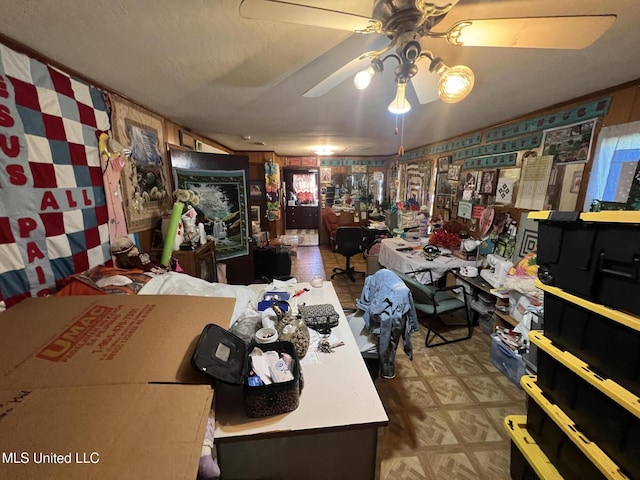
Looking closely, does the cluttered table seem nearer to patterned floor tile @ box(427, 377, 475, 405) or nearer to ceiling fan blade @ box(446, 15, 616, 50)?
patterned floor tile @ box(427, 377, 475, 405)

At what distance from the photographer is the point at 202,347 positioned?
2.87 feet

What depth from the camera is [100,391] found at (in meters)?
0.69

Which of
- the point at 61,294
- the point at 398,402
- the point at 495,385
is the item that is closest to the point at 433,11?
the point at 61,294

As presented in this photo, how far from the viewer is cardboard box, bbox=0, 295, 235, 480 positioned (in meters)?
0.54

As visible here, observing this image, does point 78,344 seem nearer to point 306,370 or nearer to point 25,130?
point 306,370

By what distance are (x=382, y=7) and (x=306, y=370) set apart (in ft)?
4.55

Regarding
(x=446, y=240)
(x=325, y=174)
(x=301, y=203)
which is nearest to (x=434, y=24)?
(x=446, y=240)

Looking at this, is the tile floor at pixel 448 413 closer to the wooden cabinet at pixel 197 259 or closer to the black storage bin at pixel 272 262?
the wooden cabinet at pixel 197 259

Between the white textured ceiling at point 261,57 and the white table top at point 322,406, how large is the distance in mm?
1416

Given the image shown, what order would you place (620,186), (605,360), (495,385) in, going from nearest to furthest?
(605,360), (620,186), (495,385)

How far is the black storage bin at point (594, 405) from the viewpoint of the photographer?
2.83 feet

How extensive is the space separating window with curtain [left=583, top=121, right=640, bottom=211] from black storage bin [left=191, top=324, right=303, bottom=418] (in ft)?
7.54

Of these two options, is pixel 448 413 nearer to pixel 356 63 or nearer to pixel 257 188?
pixel 356 63

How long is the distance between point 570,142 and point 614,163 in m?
0.38
